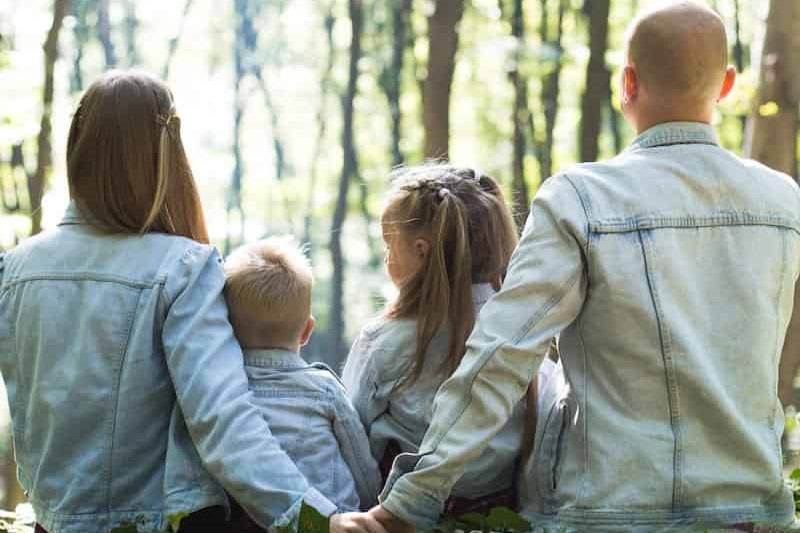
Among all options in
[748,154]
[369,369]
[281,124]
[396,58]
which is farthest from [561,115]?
[369,369]

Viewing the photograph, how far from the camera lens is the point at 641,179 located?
247 centimetres

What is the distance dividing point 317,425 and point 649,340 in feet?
2.88

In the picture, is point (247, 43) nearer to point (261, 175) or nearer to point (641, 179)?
point (261, 175)

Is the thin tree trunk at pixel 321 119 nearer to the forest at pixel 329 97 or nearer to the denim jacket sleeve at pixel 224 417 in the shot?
the forest at pixel 329 97

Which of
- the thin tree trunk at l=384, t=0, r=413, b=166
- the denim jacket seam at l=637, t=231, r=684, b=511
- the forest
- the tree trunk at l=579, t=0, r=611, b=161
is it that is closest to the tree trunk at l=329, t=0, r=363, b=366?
the forest

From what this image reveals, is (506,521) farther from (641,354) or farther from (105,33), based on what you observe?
(105,33)

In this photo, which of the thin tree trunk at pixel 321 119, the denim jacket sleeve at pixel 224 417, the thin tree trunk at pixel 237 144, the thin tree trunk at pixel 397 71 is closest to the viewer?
the denim jacket sleeve at pixel 224 417

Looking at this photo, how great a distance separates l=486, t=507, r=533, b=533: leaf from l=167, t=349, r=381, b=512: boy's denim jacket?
0.42 meters

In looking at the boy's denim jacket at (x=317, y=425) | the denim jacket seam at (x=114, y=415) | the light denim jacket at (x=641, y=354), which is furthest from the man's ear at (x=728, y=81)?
the denim jacket seam at (x=114, y=415)

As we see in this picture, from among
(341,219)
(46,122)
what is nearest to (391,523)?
(46,122)

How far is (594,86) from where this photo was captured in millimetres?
8992

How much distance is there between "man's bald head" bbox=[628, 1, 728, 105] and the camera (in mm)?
2469

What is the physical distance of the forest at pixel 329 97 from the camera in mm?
14523

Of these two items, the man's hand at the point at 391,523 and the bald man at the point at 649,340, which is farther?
the man's hand at the point at 391,523
